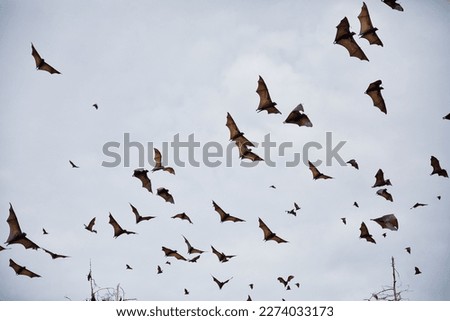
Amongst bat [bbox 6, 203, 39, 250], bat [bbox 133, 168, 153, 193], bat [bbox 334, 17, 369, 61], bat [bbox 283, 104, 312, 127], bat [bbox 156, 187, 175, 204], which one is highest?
bat [bbox 334, 17, 369, 61]

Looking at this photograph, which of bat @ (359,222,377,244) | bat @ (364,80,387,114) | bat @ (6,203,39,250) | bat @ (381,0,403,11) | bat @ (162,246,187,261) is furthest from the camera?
bat @ (162,246,187,261)

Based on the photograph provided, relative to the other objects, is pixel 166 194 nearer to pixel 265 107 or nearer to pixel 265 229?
pixel 265 229

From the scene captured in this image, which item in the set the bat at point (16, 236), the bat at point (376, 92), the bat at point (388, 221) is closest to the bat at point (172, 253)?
the bat at point (16, 236)

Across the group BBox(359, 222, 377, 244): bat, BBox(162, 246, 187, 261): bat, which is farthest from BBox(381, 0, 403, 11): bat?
BBox(162, 246, 187, 261): bat

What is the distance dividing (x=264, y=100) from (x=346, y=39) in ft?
8.10

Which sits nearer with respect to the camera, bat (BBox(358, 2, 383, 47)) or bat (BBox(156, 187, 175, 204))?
bat (BBox(358, 2, 383, 47))

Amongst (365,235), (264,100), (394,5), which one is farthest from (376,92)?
Result: (365,235)

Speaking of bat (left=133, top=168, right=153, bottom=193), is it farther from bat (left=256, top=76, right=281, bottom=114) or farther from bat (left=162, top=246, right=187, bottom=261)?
bat (left=256, top=76, right=281, bottom=114)

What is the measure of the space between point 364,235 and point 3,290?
14143cm

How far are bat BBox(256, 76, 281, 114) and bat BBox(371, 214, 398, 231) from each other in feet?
13.8

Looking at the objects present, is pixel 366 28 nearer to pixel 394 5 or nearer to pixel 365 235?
pixel 394 5

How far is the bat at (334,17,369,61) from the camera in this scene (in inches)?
358
